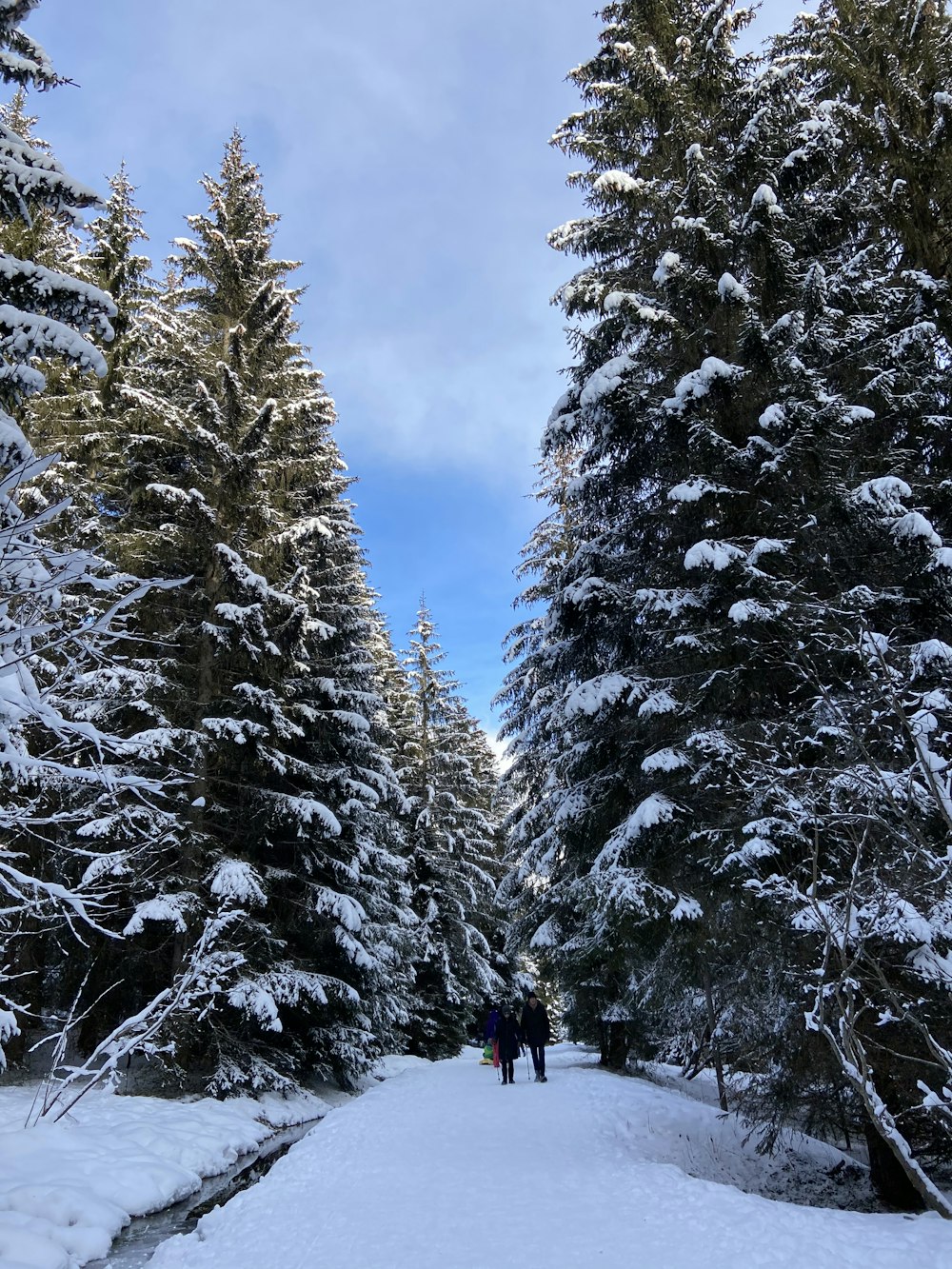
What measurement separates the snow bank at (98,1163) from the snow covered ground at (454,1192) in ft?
0.06

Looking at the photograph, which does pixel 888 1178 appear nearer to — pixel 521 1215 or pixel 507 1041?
pixel 521 1215

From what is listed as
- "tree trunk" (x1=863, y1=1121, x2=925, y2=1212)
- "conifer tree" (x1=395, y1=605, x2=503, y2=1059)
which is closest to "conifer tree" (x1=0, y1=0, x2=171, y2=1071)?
"tree trunk" (x1=863, y1=1121, x2=925, y2=1212)

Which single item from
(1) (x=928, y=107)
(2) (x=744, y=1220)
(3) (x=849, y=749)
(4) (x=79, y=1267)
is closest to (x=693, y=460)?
(3) (x=849, y=749)

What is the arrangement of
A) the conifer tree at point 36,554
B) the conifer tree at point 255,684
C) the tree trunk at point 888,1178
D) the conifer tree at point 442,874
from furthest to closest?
the conifer tree at point 442,874 < the conifer tree at point 255,684 < the tree trunk at point 888,1178 < the conifer tree at point 36,554

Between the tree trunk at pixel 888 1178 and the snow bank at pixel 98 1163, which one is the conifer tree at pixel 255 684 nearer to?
the snow bank at pixel 98 1163

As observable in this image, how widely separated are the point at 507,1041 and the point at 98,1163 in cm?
917

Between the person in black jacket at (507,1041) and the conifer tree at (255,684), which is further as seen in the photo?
the person in black jacket at (507,1041)

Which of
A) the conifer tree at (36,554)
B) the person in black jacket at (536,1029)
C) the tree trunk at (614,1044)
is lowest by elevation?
the tree trunk at (614,1044)

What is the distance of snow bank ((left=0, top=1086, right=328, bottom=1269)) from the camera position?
5.20 metres

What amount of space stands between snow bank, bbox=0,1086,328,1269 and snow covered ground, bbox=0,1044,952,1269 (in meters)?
0.02

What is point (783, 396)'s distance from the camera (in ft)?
27.4

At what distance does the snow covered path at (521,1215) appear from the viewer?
15.0 feet

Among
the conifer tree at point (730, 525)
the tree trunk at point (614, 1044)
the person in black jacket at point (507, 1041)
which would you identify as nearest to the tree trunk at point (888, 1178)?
the conifer tree at point (730, 525)

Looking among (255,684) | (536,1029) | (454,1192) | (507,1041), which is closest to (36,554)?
(454,1192)
